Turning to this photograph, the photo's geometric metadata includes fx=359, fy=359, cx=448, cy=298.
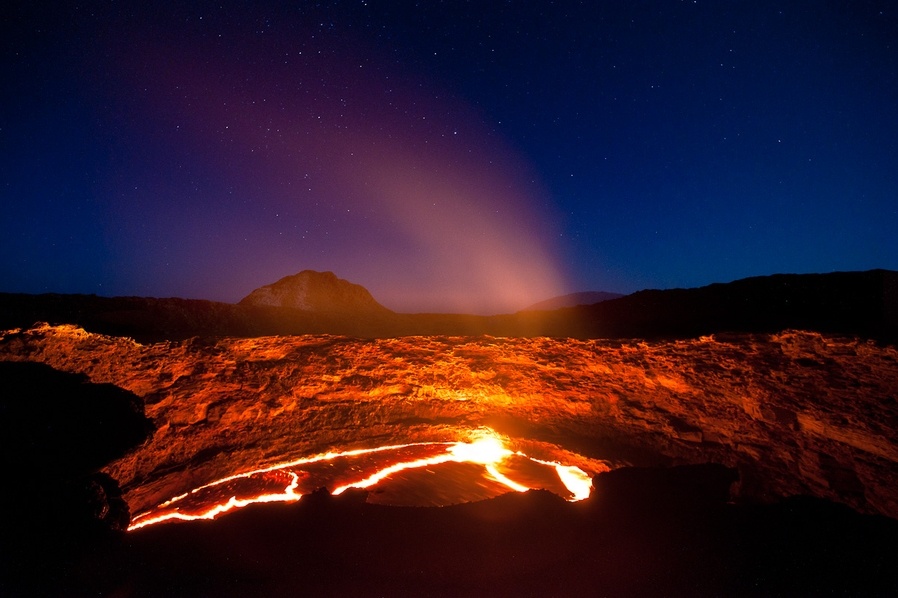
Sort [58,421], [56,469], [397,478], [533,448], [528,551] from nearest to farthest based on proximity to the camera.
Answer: [528,551] < [56,469] < [58,421] < [397,478] < [533,448]

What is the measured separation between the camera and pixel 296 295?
50.7 feet

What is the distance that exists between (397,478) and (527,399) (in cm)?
354

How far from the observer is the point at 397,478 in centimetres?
766

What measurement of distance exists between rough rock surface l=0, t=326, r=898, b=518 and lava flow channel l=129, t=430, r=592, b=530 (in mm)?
370

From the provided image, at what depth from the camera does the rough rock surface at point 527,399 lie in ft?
16.7

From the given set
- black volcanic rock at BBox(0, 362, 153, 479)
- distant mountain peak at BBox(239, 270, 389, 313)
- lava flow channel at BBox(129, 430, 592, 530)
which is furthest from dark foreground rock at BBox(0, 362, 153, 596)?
distant mountain peak at BBox(239, 270, 389, 313)

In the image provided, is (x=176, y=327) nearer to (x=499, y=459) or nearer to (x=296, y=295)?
(x=499, y=459)

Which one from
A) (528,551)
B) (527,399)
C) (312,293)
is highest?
(312,293)

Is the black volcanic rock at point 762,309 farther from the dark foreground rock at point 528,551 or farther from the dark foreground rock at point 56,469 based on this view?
the dark foreground rock at point 56,469

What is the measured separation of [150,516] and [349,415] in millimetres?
3961

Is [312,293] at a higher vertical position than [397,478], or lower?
higher

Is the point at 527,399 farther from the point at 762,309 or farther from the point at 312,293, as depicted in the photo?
the point at 312,293

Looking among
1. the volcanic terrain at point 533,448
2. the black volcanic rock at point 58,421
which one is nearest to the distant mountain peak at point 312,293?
the volcanic terrain at point 533,448

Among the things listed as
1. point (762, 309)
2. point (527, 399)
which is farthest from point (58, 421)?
point (762, 309)
